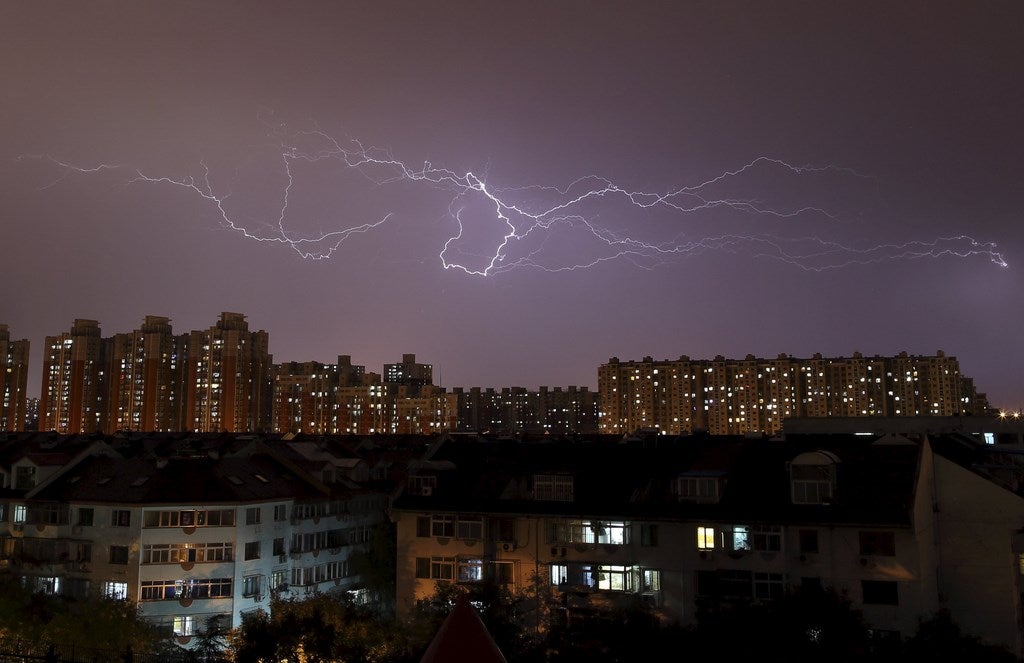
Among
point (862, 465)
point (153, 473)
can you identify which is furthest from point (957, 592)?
point (153, 473)

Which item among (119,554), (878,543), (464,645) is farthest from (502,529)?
(464,645)

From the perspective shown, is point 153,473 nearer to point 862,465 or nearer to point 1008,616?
point 862,465

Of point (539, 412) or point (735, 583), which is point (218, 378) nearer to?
point (539, 412)

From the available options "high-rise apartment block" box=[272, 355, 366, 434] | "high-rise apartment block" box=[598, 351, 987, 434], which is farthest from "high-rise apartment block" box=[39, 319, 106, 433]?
"high-rise apartment block" box=[598, 351, 987, 434]

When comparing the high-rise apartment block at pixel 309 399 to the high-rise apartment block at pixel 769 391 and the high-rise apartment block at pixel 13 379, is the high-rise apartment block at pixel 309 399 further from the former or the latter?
the high-rise apartment block at pixel 769 391

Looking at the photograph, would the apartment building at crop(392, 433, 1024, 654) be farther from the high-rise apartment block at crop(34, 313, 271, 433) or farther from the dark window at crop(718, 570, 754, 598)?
the high-rise apartment block at crop(34, 313, 271, 433)
